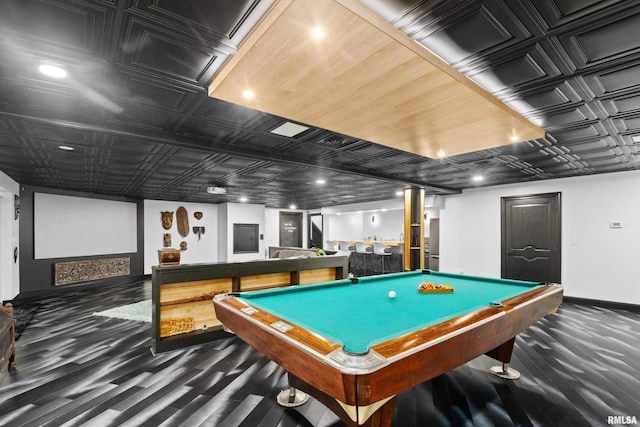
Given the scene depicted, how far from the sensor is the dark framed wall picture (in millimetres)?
10500

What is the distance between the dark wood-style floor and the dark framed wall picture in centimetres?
636

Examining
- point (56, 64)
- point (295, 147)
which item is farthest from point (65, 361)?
point (295, 147)

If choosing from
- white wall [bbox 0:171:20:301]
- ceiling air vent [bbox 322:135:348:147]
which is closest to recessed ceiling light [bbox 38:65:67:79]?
ceiling air vent [bbox 322:135:348:147]

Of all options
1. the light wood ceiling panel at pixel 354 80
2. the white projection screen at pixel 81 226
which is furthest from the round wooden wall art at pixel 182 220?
the light wood ceiling panel at pixel 354 80

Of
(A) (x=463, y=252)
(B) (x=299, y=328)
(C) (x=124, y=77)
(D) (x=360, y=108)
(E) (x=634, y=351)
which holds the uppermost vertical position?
(C) (x=124, y=77)

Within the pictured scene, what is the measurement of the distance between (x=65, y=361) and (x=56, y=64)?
308 centimetres

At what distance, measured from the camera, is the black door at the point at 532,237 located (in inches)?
261

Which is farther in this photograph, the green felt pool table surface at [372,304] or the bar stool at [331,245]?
the bar stool at [331,245]

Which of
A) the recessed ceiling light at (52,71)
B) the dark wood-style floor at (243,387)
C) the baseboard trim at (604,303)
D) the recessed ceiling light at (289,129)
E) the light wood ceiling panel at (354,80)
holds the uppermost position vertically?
the recessed ceiling light at (52,71)

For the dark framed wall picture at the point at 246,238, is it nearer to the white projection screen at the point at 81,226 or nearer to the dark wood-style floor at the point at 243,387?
the white projection screen at the point at 81,226

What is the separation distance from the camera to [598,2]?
1.50m

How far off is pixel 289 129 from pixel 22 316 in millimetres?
5714

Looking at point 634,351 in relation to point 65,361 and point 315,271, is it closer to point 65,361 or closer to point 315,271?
point 315,271

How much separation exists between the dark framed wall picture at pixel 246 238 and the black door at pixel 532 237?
7741 mm
